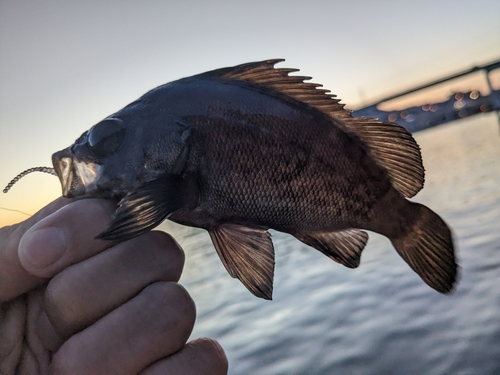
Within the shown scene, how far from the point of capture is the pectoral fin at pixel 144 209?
1.31 meters

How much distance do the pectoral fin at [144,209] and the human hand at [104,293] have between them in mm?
267

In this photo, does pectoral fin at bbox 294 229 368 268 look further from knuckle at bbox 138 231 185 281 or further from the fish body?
knuckle at bbox 138 231 185 281

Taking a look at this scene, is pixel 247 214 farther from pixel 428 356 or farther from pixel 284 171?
pixel 428 356

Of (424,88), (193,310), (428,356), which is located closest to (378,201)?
(193,310)

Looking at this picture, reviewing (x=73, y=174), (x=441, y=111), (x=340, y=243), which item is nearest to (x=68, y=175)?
(x=73, y=174)

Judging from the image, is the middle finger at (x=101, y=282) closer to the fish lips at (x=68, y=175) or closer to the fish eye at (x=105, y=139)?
the fish lips at (x=68, y=175)

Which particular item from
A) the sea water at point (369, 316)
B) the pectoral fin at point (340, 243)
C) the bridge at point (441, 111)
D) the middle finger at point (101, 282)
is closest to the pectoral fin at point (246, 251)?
the pectoral fin at point (340, 243)

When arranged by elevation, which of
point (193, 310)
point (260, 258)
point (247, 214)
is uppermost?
point (247, 214)

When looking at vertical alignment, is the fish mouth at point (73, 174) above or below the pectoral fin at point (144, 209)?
above

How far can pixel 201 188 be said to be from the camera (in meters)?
1.45

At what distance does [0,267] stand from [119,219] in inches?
26.2

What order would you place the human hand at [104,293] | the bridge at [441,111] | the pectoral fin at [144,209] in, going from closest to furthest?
the pectoral fin at [144,209] → the human hand at [104,293] → the bridge at [441,111]

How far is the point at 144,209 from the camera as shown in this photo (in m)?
1.33

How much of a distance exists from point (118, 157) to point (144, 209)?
301mm
